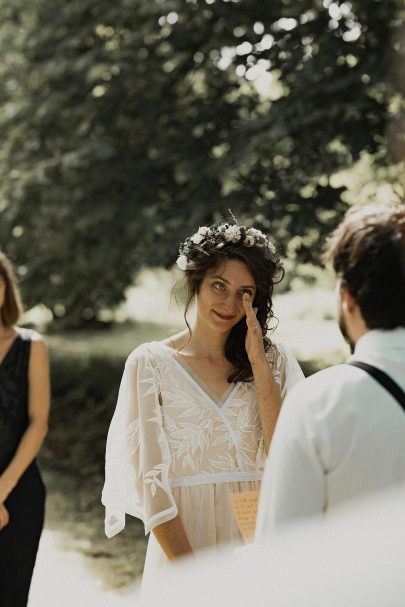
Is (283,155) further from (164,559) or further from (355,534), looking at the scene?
(355,534)

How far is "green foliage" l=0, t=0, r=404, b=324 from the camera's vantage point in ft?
22.5

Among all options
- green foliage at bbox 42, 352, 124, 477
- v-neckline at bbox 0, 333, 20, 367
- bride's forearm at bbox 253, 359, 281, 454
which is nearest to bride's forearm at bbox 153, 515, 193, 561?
bride's forearm at bbox 253, 359, 281, 454

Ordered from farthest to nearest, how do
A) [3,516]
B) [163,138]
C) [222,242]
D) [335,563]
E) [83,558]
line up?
[163,138] → [83,558] → [3,516] → [222,242] → [335,563]

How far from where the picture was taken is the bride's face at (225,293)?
2.80m

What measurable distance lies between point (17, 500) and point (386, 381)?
2657 millimetres

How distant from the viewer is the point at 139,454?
2639 millimetres

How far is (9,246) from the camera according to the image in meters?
8.93

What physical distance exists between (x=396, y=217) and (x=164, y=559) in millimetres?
1518

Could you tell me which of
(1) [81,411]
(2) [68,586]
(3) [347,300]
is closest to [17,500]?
(2) [68,586]

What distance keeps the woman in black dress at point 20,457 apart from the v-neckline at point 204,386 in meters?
1.25

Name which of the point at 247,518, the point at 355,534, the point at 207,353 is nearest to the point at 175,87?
the point at 207,353

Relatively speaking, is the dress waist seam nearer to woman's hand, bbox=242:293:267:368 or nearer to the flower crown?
woman's hand, bbox=242:293:267:368

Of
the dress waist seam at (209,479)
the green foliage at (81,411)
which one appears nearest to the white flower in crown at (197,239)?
the dress waist seam at (209,479)

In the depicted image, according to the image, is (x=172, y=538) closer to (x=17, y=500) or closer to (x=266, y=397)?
(x=266, y=397)
